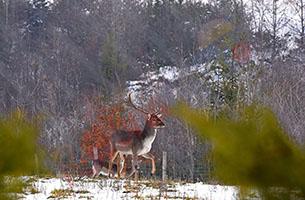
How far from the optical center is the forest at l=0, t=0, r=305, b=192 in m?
27.0

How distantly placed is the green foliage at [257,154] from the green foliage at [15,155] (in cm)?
62

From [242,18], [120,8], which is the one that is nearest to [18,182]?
[242,18]

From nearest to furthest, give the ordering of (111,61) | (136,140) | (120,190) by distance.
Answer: (120,190), (136,140), (111,61)

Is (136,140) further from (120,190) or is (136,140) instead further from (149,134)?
(120,190)

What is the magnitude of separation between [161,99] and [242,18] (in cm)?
1191

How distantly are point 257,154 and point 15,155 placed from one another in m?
0.80

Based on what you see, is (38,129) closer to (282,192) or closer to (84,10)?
(282,192)

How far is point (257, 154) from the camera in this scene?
1.75 metres

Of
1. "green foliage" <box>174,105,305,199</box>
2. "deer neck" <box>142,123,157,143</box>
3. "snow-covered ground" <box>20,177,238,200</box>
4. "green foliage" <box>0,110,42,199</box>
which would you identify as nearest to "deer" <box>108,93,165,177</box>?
"deer neck" <box>142,123,157,143</box>

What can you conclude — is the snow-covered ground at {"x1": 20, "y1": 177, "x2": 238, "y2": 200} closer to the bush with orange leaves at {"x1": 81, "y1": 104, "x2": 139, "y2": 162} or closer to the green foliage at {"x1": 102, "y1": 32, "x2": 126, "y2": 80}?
the bush with orange leaves at {"x1": 81, "y1": 104, "x2": 139, "y2": 162}

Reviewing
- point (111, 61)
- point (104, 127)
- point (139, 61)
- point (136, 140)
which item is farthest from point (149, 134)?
point (139, 61)

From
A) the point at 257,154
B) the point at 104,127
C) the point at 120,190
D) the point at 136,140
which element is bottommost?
the point at 120,190

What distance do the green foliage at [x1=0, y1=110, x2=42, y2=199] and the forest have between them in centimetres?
2057

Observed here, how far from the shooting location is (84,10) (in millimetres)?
51406
